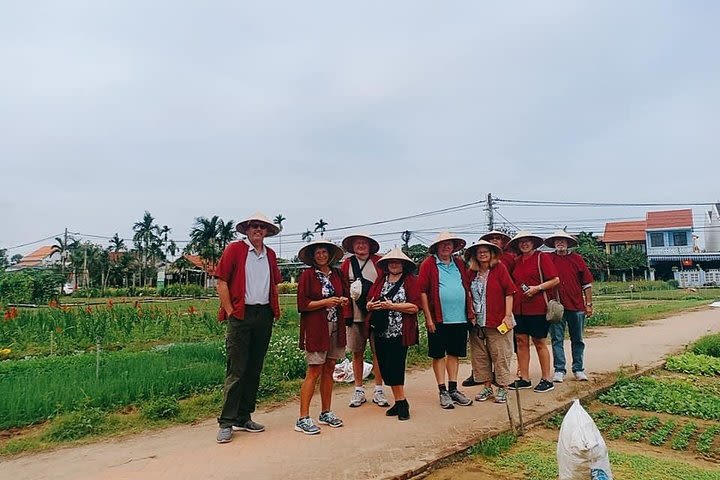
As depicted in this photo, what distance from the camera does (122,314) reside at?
42.0 ft

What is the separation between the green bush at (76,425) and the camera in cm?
481

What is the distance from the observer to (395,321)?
519 cm

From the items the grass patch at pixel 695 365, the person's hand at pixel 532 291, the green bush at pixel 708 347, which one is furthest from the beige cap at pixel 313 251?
the green bush at pixel 708 347

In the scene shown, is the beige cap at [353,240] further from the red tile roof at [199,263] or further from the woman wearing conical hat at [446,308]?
the red tile roof at [199,263]

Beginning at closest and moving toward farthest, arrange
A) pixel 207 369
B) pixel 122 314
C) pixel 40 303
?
pixel 207 369
pixel 122 314
pixel 40 303

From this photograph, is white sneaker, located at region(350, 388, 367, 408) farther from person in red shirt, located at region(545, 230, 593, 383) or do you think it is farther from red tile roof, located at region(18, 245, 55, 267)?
red tile roof, located at region(18, 245, 55, 267)

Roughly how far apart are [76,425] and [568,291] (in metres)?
5.51

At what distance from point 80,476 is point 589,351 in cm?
841

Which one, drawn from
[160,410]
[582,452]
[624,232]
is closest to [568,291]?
[582,452]

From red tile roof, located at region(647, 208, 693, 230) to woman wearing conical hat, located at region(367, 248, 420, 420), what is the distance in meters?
46.4

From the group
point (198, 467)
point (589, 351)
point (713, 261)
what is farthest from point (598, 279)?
point (198, 467)

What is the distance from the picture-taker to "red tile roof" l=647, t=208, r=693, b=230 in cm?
4422

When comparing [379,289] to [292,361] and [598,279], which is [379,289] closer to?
[292,361]

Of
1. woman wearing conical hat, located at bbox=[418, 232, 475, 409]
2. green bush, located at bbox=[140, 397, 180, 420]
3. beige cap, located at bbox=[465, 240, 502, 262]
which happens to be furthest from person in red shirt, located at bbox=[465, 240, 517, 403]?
green bush, located at bbox=[140, 397, 180, 420]
